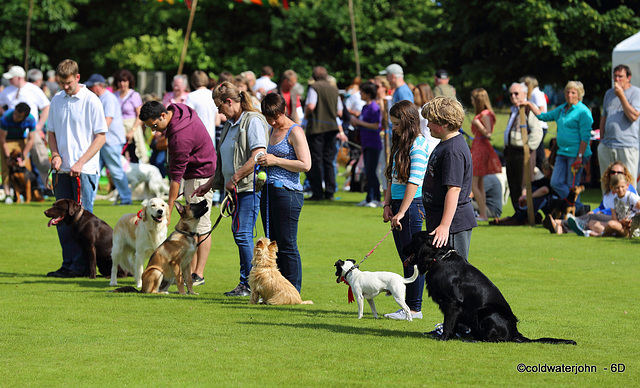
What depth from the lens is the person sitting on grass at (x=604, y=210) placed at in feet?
41.6

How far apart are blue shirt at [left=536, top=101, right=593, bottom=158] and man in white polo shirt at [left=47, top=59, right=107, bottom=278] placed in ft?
23.8

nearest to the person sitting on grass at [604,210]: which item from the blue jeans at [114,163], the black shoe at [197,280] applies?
the black shoe at [197,280]

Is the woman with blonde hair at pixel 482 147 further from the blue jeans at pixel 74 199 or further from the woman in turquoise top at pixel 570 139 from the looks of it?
the blue jeans at pixel 74 199

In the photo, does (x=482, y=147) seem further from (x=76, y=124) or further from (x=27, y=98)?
(x=27, y=98)

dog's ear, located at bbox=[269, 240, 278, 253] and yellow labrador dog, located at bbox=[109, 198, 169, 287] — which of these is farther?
yellow labrador dog, located at bbox=[109, 198, 169, 287]

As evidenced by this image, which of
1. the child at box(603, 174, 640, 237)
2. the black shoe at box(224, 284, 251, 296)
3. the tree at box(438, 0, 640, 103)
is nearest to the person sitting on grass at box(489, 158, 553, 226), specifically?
the child at box(603, 174, 640, 237)

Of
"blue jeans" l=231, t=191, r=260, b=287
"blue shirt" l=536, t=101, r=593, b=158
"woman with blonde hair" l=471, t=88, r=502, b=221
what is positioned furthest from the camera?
"woman with blonde hair" l=471, t=88, r=502, b=221

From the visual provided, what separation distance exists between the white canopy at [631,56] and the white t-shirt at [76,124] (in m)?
10.1

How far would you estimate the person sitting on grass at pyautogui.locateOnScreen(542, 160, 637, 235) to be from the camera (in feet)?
41.6

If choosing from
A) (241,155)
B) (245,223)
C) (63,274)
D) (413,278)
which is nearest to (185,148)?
(241,155)

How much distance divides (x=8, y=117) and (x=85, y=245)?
7.82m

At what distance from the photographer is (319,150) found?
682 inches

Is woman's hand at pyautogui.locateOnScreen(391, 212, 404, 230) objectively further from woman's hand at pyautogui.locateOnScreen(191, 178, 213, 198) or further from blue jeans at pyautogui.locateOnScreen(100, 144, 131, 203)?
blue jeans at pyautogui.locateOnScreen(100, 144, 131, 203)

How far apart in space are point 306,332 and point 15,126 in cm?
1155
